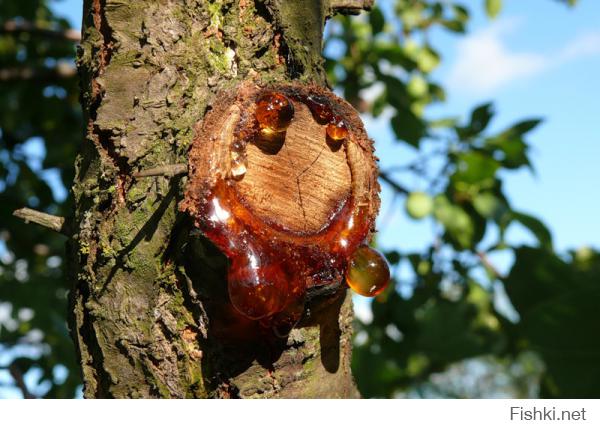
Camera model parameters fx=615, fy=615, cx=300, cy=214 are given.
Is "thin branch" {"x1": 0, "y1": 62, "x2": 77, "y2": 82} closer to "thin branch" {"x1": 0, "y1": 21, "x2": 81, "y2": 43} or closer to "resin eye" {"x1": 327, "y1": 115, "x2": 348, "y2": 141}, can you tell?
"thin branch" {"x1": 0, "y1": 21, "x2": 81, "y2": 43}

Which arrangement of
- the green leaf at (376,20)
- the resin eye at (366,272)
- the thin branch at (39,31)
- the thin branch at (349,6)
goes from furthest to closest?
the green leaf at (376,20) < the thin branch at (39,31) < the thin branch at (349,6) < the resin eye at (366,272)

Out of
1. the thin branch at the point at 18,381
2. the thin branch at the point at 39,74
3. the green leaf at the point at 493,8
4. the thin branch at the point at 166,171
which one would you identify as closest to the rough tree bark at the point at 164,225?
the thin branch at the point at 166,171

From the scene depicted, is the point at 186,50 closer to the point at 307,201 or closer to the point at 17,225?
the point at 307,201

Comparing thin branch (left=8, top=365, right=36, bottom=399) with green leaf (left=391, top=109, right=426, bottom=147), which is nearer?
thin branch (left=8, top=365, right=36, bottom=399)

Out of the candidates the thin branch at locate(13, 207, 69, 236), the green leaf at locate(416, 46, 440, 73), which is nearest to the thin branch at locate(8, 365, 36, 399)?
the thin branch at locate(13, 207, 69, 236)

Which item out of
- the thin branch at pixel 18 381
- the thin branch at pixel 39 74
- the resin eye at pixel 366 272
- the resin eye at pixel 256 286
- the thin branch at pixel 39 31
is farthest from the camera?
the thin branch at pixel 39 74

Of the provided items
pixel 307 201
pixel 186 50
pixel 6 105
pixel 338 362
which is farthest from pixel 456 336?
pixel 6 105

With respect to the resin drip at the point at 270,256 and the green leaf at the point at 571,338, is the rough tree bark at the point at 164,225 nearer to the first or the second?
the resin drip at the point at 270,256
